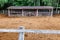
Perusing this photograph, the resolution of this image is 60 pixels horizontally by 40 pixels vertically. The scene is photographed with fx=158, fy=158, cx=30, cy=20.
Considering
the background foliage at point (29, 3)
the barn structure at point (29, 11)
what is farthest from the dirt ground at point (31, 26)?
the background foliage at point (29, 3)

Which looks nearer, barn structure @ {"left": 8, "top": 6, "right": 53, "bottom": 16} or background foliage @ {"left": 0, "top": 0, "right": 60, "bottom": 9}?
barn structure @ {"left": 8, "top": 6, "right": 53, "bottom": 16}

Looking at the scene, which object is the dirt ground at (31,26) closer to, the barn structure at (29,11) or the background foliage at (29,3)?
the barn structure at (29,11)

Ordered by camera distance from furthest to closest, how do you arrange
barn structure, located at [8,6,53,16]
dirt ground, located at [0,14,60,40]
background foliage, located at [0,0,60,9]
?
background foliage, located at [0,0,60,9] → barn structure, located at [8,6,53,16] → dirt ground, located at [0,14,60,40]

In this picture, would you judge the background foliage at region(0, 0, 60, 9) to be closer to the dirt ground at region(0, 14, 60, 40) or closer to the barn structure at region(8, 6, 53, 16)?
the barn structure at region(8, 6, 53, 16)

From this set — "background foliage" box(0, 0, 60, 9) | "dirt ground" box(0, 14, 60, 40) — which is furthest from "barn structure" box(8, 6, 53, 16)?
"dirt ground" box(0, 14, 60, 40)

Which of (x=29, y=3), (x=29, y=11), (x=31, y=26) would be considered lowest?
(x=29, y=11)

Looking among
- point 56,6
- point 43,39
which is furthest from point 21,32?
point 56,6

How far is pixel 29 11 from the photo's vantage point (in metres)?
24.9

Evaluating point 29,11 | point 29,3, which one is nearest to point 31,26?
point 29,11

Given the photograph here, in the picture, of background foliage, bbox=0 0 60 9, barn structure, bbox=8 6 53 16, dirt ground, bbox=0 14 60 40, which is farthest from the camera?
background foliage, bbox=0 0 60 9

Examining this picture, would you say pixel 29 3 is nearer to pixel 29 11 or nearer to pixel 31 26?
A: pixel 29 11

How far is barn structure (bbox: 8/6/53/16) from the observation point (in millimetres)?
24250

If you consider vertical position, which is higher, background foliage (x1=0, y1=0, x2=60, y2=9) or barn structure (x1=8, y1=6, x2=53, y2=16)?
background foliage (x1=0, y1=0, x2=60, y2=9)

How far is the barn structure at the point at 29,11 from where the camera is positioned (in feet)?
79.6
